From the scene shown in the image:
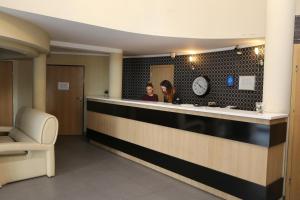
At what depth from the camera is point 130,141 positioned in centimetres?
528

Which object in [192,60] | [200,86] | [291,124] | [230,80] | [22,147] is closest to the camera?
[291,124]

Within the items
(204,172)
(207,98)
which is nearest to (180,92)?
(207,98)

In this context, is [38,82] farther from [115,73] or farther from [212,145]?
[212,145]

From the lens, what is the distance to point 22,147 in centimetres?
394

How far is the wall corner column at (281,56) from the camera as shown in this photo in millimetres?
3420

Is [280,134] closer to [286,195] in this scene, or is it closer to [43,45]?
[286,195]

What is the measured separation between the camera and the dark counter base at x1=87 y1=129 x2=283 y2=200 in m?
3.23

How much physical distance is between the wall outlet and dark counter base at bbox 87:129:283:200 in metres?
2.49

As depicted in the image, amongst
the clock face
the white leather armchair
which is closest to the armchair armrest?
the white leather armchair

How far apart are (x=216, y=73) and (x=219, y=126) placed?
3.04 meters

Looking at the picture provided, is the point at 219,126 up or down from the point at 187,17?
down

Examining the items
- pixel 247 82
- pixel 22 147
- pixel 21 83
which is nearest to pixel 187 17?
pixel 247 82

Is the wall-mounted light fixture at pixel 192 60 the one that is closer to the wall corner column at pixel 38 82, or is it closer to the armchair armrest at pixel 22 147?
the wall corner column at pixel 38 82

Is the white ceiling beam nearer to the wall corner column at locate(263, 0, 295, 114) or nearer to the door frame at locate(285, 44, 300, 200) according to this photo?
the wall corner column at locate(263, 0, 295, 114)
